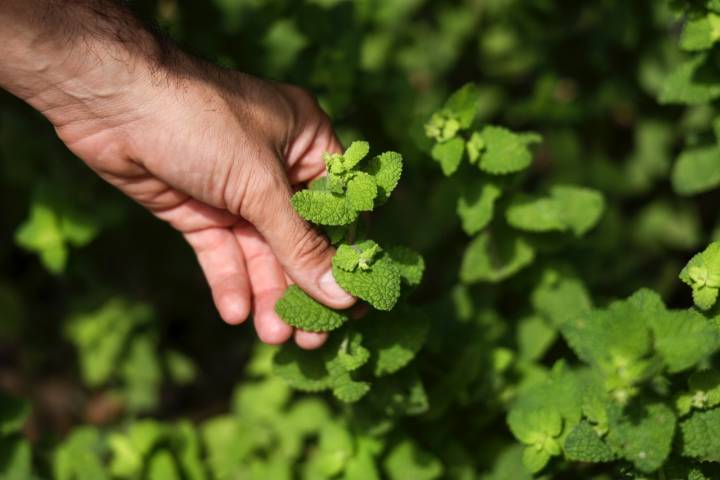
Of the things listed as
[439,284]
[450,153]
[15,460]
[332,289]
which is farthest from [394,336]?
[15,460]

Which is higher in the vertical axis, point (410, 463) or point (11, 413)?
point (410, 463)

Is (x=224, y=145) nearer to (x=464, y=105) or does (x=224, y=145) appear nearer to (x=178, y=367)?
(x=464, y=105)

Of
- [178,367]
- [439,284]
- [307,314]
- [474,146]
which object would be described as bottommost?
[178,367]

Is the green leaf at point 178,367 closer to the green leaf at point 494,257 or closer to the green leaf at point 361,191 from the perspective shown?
the green leaf at point 494,257

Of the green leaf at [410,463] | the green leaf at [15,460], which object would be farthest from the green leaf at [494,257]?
the green leaf at [15,460]

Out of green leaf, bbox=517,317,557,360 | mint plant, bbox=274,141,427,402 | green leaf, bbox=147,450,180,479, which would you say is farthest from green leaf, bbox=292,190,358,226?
green leaf, bbox=147,450,180,479

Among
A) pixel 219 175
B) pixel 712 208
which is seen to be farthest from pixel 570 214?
pixel 712 208
